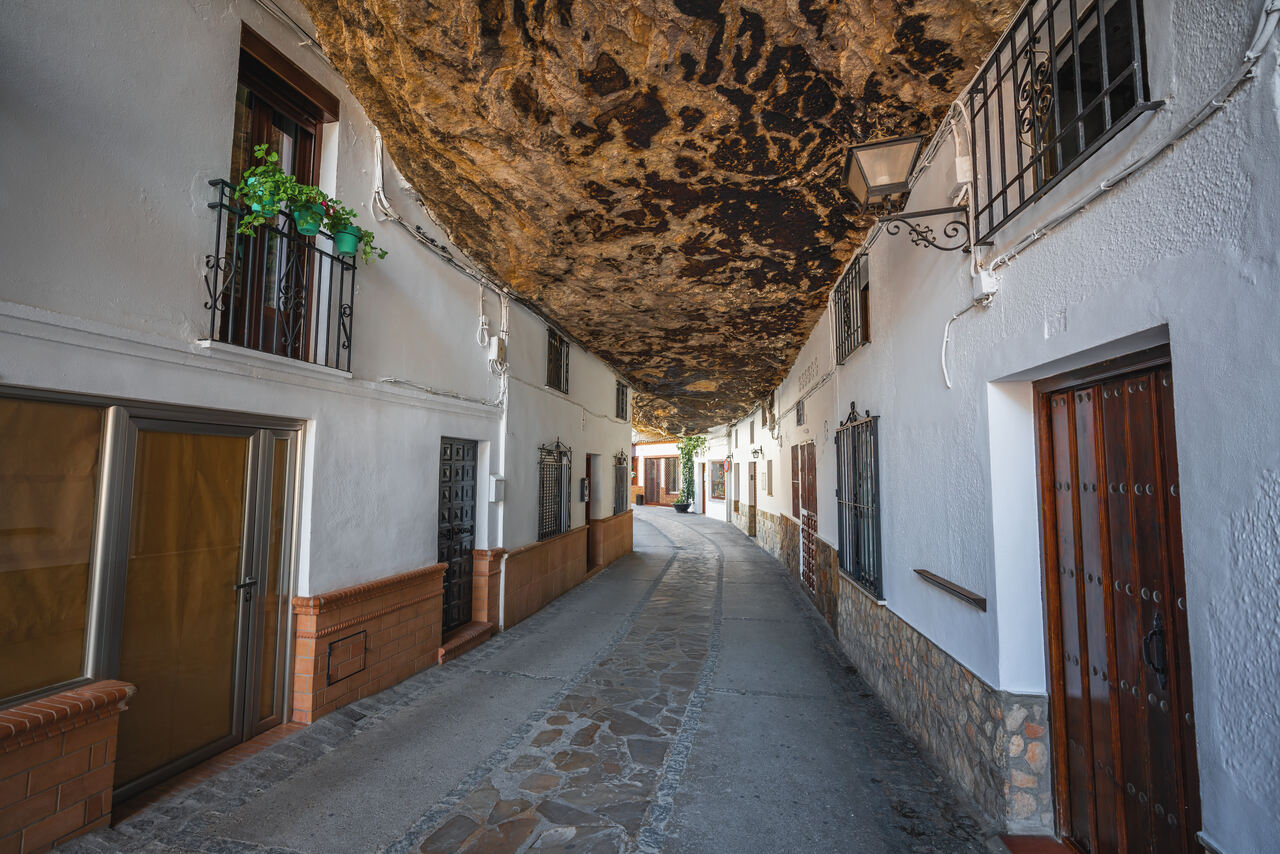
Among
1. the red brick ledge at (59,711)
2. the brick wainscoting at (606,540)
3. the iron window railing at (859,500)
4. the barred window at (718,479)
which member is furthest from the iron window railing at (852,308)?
the barred window at (718,479)

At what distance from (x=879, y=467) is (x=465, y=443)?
4.02m

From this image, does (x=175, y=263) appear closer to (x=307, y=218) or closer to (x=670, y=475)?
(x=307, y=218)

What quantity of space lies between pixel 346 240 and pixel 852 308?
14.4 ft

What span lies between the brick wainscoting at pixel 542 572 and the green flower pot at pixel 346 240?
3636 mm

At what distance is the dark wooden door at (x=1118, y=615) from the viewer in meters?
1.99

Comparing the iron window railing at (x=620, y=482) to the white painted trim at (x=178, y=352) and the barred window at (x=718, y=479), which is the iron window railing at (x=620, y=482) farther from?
the barred window at (x=718, y=479)

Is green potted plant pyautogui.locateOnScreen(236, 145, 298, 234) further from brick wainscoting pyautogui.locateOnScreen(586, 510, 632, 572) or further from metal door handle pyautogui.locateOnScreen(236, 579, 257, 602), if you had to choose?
brick wainscoting pyautogui.locateOnScreen(586, 510, 632, 572)

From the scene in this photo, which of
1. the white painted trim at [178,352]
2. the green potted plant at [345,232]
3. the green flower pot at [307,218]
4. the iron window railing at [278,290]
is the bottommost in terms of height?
the white painted trim at [178,352]

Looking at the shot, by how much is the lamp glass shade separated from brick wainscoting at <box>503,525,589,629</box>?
512 centimetres

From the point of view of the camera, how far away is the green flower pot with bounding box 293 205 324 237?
356 cm

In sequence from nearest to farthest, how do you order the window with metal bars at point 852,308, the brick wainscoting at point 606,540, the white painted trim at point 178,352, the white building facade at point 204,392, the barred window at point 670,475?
the white painted trim at point 178,352 < the white building facade at point 204,392 < the window with metal bars at point 852,308 < the brick wainscoting at point 606,540 < the barred window at point 670,475

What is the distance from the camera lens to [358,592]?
4234 mm

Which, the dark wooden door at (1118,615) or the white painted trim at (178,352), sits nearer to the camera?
the dark wooden door at (1118,615)

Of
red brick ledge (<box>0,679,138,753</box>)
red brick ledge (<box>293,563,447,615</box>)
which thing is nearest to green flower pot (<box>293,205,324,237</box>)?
red brick ledge (<box>293,563,447,615</box>)
